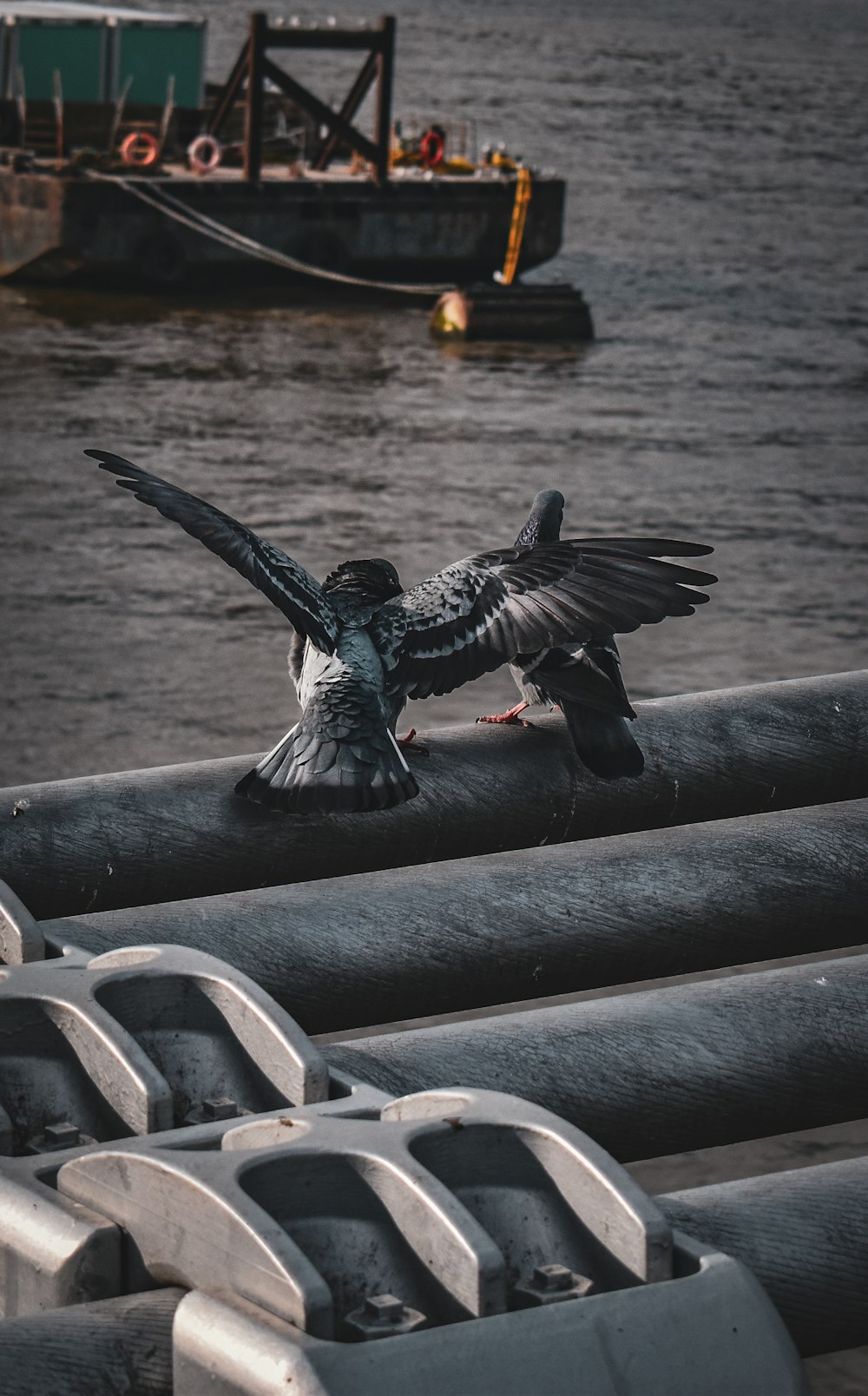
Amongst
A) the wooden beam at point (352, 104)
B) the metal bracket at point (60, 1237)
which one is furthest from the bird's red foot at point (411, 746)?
the wooden beam at point (352, 104)

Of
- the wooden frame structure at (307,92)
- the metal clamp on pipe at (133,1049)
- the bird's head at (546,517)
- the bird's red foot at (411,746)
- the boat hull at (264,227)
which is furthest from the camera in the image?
the wooden frame structure at (307,92)

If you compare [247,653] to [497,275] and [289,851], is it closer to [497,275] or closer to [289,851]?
[289,851]

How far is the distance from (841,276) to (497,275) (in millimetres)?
7882

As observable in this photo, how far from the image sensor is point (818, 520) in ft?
66.6

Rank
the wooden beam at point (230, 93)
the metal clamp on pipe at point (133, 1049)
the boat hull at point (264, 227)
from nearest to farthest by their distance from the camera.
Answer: the metal clamp on pipe at point (133, 1049) → the boat hull at point (264, 227) → the wooden beam at point (230, 93)

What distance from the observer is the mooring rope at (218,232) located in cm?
2923

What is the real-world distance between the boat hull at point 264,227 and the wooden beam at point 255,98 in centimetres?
32

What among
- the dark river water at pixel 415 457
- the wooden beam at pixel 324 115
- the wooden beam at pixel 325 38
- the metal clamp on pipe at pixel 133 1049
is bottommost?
the dark river water at pixel 415 457

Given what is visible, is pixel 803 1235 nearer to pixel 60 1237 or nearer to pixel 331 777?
pixel 60 1237

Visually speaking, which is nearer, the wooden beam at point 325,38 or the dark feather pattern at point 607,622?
the dark feather pattern at point 607,622

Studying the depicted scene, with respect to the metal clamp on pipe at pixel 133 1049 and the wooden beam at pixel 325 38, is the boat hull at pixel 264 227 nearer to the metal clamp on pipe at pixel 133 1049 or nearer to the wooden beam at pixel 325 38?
the wooden beam at pixel 325 38

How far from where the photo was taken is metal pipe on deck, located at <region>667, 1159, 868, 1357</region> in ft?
8.42

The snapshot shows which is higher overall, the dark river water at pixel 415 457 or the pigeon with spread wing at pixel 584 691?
the pigeon with spread wing at pixel 584 691

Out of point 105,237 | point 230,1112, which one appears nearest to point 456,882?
point 230,1112
